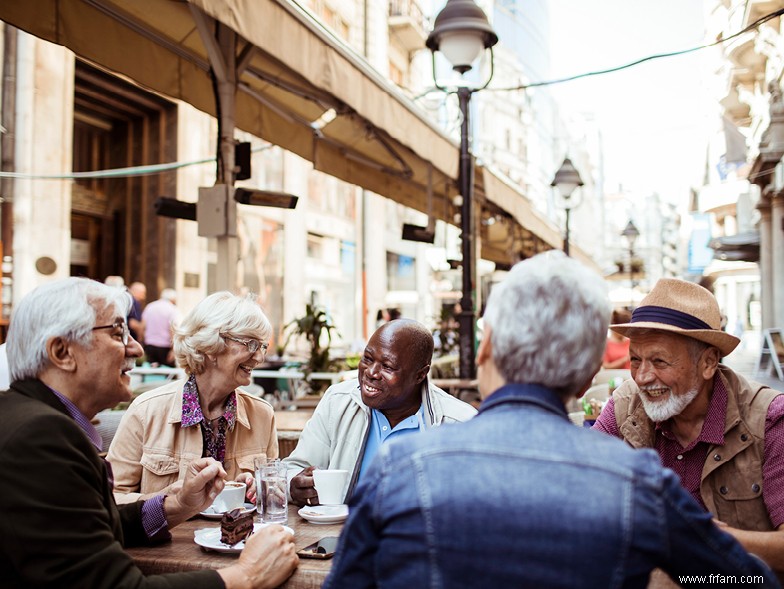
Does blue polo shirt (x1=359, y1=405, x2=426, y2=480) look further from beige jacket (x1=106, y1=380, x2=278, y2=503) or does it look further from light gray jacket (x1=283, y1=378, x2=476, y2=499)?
beige jacket (x1=106, y1=380, x2=278, y2=503)

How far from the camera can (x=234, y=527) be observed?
92.7 inches

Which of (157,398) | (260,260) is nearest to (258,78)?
(157,398)

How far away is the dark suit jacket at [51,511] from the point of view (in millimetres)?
1731


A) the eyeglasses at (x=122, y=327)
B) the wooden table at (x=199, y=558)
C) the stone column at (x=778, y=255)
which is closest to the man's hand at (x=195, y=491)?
the wooden table at (x=199, y=558)

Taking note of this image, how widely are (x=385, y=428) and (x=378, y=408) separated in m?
0.13

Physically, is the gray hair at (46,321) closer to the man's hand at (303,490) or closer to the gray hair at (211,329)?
the gray hair at (211,329)

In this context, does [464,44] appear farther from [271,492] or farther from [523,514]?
[523,514]

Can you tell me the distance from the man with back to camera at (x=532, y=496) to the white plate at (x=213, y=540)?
2.87 feet

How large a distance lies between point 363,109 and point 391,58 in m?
24.4

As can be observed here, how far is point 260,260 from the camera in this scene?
1866 centimetres

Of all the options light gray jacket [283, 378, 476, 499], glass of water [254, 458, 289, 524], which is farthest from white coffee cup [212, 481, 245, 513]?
light gray jacket [283, 378, 476, 499]

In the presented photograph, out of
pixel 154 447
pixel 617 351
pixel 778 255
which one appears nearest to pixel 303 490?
pixel 154 447

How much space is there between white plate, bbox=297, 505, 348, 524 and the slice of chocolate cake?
0.34 meters

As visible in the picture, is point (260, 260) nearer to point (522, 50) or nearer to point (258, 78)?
Result: point (258, 78)
